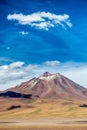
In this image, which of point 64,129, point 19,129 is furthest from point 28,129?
point 64,129

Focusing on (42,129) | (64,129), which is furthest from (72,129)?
(42,129)

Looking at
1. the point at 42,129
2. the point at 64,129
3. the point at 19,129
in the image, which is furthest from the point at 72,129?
the point at 19,129

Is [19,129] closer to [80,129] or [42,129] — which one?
[42,129]

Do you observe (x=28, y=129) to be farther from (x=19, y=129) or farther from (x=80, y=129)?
(x=80, y=129)

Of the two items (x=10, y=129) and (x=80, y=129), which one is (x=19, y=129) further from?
(x=80, y=129)

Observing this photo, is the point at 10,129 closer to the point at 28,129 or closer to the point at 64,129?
the point at 28,129
